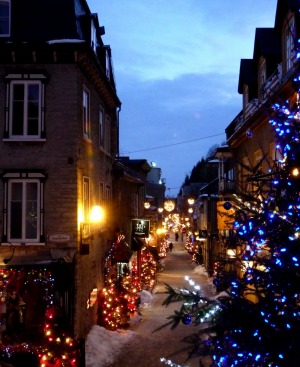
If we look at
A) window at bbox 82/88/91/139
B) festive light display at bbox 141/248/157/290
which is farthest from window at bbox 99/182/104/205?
festive light display at bbox 141/248/157/290

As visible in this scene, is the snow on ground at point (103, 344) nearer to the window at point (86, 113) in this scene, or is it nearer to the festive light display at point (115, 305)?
the festive light display at point (115, 305)

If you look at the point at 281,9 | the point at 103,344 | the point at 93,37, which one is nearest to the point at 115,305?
the point at 103,344

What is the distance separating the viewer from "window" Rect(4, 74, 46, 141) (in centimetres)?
1577

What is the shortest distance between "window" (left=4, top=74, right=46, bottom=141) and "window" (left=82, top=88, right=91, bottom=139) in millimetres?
1797

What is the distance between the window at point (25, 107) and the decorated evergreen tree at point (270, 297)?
34.4ft

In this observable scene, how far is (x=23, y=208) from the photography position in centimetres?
1568

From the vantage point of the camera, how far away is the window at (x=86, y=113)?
57.6 feet

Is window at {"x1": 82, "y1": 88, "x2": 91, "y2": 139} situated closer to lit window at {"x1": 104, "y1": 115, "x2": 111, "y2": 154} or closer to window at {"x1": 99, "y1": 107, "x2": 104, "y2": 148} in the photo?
window at {"x1": 99, "y1": 107, "x2": 104, "y2": 148}

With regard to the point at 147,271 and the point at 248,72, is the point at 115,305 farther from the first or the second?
the point at 147,271

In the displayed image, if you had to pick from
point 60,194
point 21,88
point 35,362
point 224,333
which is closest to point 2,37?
point 21,88

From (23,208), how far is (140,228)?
14.4m

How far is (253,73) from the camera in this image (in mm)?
22812

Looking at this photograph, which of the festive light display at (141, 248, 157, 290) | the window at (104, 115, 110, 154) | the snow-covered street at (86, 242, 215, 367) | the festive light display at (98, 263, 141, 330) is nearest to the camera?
the snow-covered street at (86, 242, 215, 367)

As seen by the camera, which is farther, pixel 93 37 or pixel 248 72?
pixel 248 72
